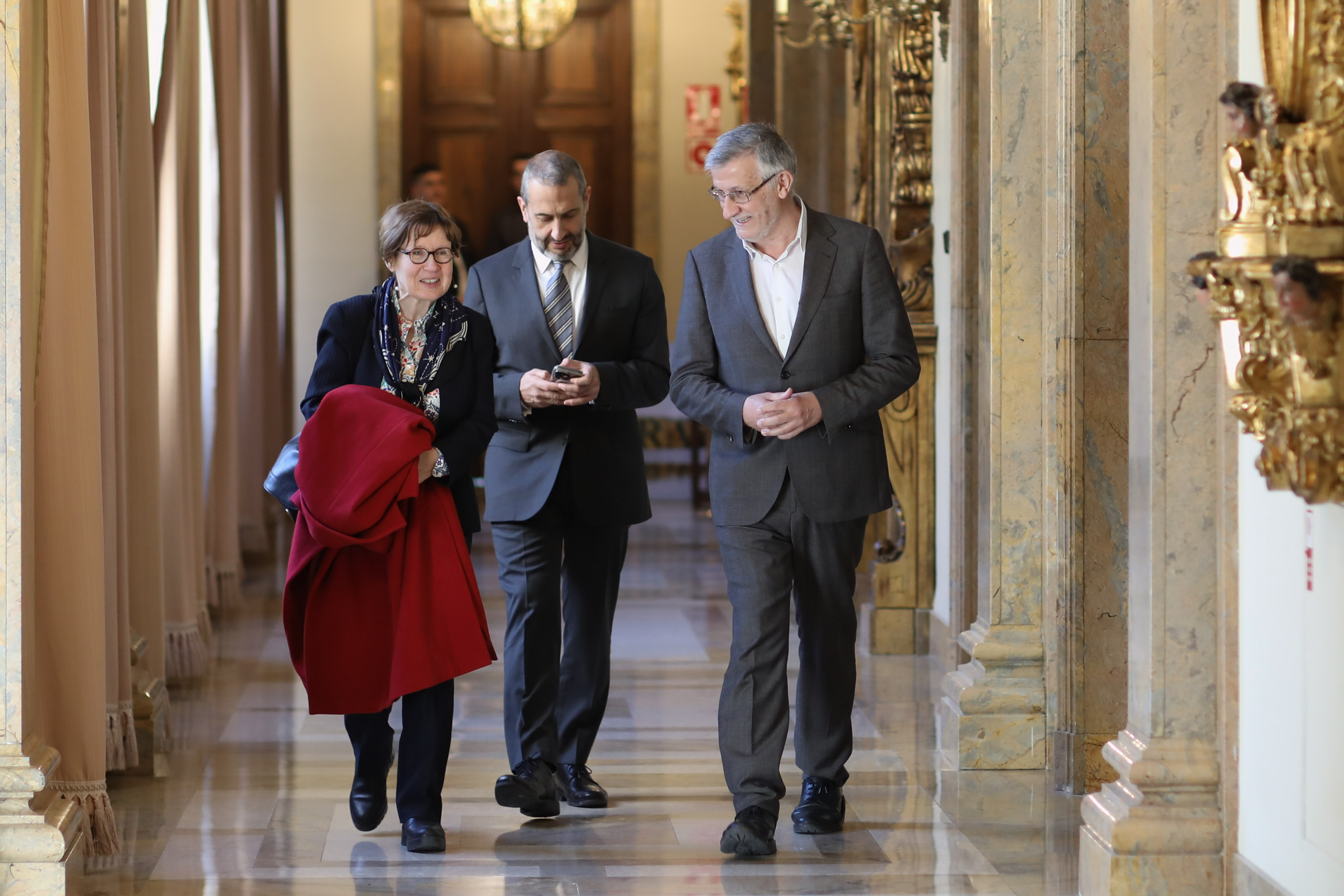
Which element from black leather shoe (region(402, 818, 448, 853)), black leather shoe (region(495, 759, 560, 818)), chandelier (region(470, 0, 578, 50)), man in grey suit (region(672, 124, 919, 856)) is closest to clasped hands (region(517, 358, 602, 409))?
man in grey suit (region(672, 124, 919, 856))

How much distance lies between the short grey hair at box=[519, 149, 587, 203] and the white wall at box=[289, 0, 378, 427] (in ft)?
31.8

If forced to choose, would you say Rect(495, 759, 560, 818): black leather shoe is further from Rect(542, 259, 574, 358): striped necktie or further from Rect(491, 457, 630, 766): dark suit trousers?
Rect(542, 259, 574, 358): striped necktie

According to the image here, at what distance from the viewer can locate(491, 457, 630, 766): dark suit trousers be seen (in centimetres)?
395

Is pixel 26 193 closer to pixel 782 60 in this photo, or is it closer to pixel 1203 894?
pixel 1203 894

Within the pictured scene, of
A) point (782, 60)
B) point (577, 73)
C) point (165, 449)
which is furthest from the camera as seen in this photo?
point (577, 73)

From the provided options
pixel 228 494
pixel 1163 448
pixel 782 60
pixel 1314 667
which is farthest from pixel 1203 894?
pixel 782 60

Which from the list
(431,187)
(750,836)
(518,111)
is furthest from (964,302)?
(518,111)

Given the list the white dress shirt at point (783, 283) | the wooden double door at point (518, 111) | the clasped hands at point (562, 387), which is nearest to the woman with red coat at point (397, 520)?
the clasped hands at point (562, 387)

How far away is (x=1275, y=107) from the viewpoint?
2568 mm

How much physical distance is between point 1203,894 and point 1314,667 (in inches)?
26.1

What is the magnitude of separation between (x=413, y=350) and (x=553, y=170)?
561 mm

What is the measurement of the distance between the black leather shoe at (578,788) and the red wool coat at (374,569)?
635 mm

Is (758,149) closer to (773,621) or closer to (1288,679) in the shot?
(773,621)

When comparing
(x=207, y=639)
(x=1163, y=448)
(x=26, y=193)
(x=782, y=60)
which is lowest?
(x=207, y=639)
